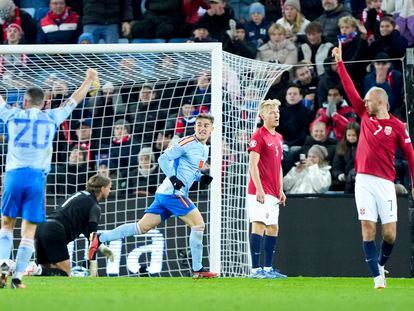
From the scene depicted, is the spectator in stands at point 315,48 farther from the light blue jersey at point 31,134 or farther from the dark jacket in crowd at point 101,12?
the light blue jersey at point 31,134

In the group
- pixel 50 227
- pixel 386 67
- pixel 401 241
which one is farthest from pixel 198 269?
pixel 386 67

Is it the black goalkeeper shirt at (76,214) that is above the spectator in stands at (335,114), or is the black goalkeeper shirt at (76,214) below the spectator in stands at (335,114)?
below

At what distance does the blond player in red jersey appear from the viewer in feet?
39.9

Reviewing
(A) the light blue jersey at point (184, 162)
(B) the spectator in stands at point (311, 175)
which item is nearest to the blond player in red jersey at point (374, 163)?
(A) the light blue jersey at point (184, 162)

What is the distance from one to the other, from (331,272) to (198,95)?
3297mm

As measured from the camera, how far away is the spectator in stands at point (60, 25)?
21.4m

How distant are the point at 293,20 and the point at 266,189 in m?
6.22

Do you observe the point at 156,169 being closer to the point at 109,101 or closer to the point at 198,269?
the point at 109,101

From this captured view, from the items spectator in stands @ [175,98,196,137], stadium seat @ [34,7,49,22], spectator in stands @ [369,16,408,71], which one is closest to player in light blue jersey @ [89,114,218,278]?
spectator in stands @ [175,98,196,137]

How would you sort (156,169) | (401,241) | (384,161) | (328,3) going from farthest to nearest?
(328,3)
(156,169)
(401,241)
(384,161)

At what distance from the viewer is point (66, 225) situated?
15383 mm

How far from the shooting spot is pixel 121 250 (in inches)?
666

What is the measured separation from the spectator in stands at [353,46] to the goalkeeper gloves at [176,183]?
19.3ft

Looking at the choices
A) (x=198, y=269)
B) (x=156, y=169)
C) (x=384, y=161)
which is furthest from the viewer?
(x=156, y=169)
